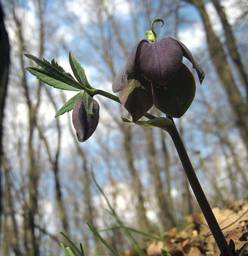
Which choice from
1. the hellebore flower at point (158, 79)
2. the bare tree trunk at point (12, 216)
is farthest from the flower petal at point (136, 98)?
the bare tree trunk at point (12, 216)

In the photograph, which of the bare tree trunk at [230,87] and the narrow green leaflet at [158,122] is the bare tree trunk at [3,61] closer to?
the narrow green leaflet at [158,122]

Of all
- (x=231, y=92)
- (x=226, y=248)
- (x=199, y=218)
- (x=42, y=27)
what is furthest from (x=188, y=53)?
(x=42, y=27)

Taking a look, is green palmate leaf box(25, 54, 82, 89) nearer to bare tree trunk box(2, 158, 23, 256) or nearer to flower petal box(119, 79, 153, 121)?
flower petal box(119, 79, 153, 121)

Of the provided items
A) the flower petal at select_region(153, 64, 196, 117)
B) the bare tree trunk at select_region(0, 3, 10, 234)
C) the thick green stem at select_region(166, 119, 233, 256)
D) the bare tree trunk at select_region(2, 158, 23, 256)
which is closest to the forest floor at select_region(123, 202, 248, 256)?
the thick green stem at select_region(166, 119, 233, 256)

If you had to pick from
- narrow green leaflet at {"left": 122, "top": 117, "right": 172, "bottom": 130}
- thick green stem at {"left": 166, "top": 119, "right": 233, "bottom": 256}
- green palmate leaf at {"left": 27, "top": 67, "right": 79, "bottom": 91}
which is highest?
green palmate leaf at {"left": 27, "top": 67, "right": 79, "bottom": 91}

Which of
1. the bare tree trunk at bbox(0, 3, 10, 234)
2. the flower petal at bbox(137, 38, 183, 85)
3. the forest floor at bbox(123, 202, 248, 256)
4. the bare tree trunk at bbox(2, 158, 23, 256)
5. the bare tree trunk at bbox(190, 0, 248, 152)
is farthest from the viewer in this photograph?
the bare tree trunk at bbox(190, 0, 248, 152)

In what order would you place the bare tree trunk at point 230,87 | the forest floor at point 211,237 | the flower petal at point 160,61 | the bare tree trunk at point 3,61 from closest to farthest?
the flower petal at point 160,61 → the forest floor at point 211,237 → the bare tree trunk at point 3,61 → the bare tree trunk at point 230,87

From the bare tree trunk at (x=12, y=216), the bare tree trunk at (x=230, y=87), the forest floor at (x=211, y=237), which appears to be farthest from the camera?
the bare tree trunk at (x=230, y=87)
